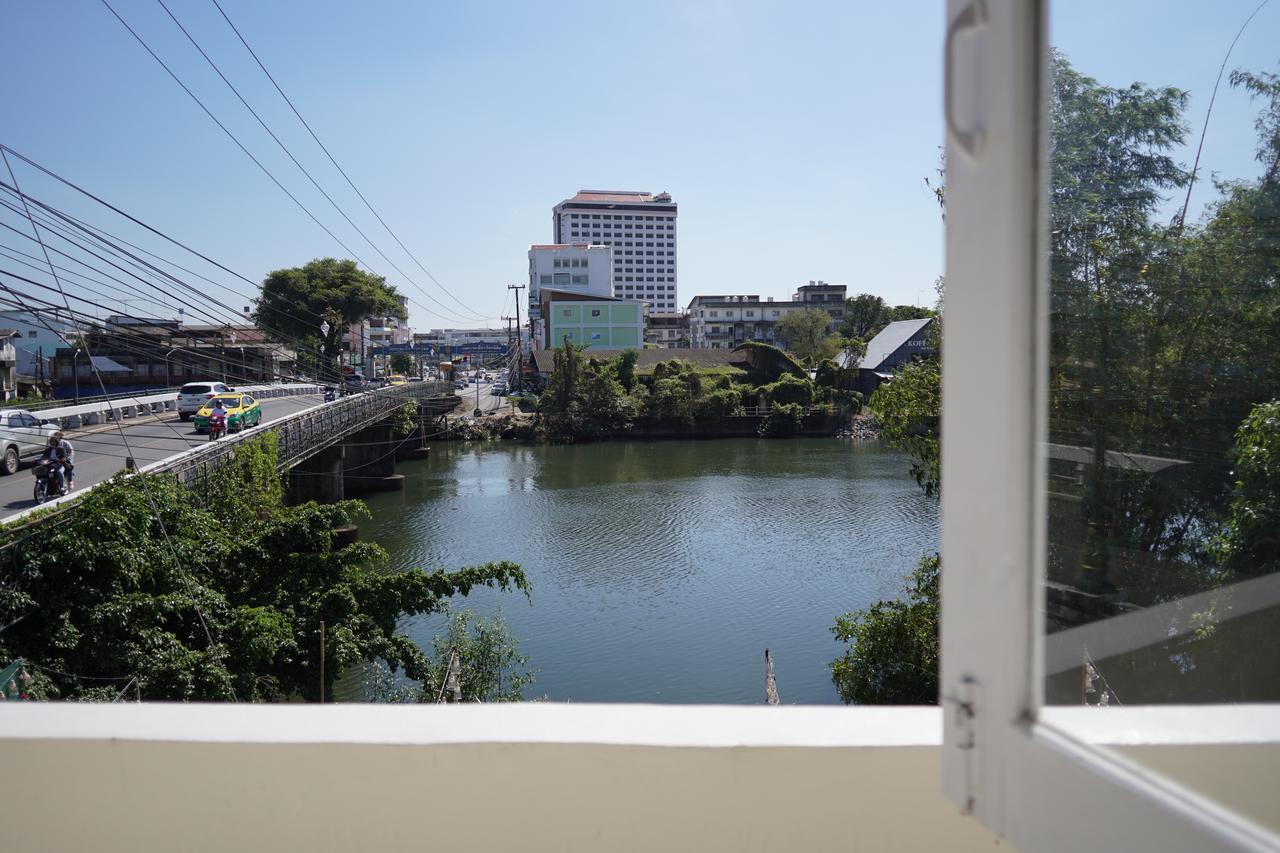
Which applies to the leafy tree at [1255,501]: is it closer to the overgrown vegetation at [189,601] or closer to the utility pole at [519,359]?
the overgrown vegetation at [189,601]

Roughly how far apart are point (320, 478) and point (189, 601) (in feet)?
43.3

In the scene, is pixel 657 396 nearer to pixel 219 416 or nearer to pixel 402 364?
pixel 219 416

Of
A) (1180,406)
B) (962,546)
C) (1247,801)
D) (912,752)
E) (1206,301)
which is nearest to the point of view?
(1247,801)

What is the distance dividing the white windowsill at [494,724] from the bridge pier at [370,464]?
2075cm

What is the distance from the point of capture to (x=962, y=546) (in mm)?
554

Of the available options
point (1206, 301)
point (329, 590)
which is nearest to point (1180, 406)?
point (1206, 301)

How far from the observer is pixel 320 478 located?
1912 centimetres

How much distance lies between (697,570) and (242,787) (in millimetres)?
12862

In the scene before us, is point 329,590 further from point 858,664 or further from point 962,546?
point 962,546

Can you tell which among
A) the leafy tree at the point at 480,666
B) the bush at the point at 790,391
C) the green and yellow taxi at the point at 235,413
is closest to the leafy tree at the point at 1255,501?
the leafy tree at the point at 480,666

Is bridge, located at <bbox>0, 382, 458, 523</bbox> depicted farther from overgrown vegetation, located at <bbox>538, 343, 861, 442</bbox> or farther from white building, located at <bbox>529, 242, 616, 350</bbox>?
white building, located at <bbox>529, 242, 616, 350</bbox>

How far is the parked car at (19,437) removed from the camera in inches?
400

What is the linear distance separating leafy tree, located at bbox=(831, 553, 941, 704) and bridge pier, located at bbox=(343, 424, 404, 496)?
16563 millimetres

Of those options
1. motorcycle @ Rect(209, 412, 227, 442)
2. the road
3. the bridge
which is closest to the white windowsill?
the bridge
